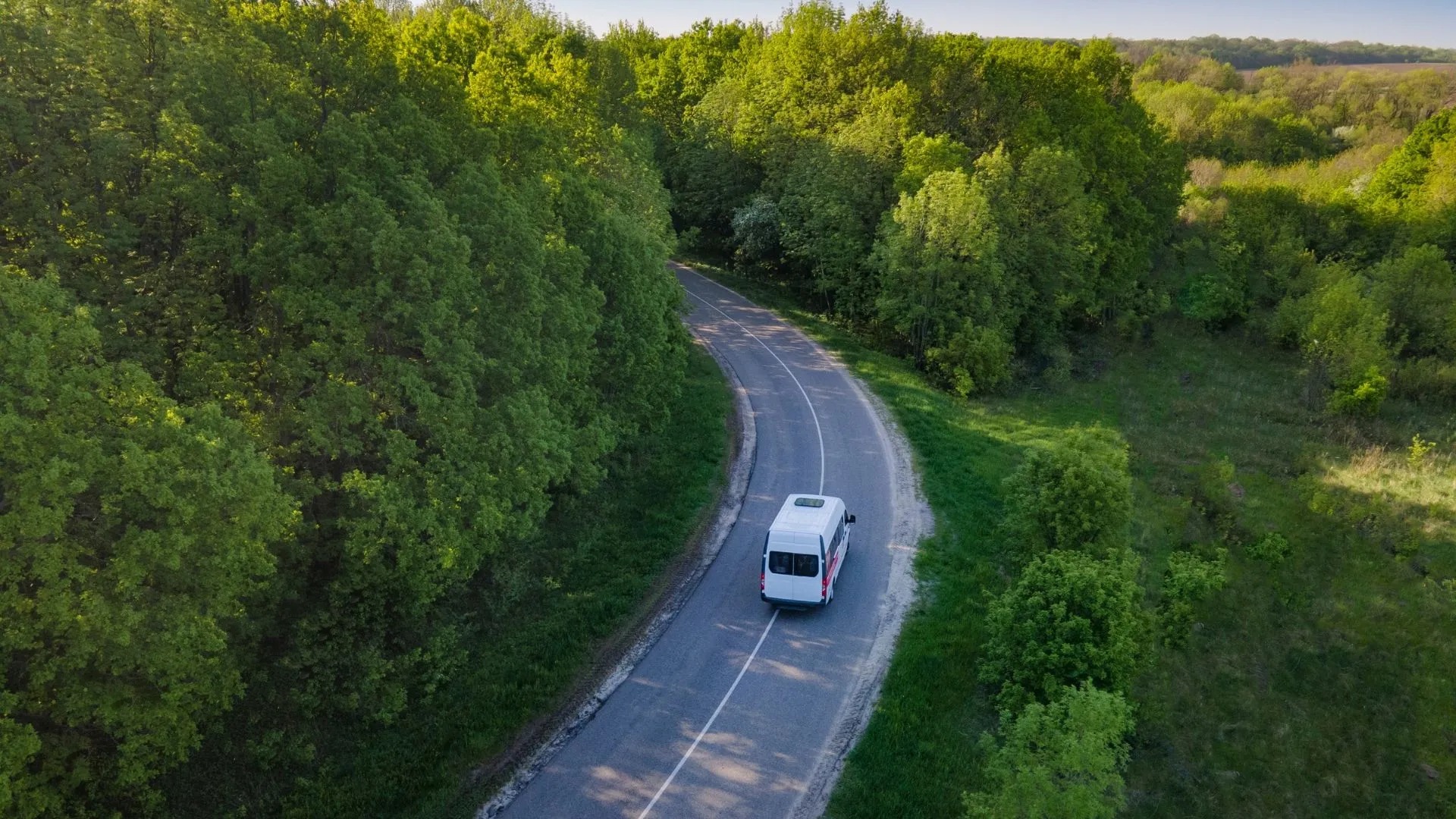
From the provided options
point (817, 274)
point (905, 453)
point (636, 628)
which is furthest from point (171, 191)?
point (817, 274)

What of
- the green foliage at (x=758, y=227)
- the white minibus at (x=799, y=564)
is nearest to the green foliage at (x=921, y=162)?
the green foliage at (x=758, y=227)

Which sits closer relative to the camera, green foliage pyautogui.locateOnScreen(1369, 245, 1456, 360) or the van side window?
the van side window

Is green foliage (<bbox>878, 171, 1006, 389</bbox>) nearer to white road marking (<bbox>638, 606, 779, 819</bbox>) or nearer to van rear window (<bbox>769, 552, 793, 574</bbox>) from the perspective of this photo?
van rear window (<bbox>769, 552, 793, 574</bbox>)

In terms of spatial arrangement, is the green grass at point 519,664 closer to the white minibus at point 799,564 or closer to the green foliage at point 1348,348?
the white minibus at point 799,564

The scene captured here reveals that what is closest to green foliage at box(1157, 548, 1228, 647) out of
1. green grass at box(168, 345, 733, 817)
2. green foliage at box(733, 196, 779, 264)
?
green grass at box(168, 345, 733, 817)

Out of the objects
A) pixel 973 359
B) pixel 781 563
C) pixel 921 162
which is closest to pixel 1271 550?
pixel 973 359

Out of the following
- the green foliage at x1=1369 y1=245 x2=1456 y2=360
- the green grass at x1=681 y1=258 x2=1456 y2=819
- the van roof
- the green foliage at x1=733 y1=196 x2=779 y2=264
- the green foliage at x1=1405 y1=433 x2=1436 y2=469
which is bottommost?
the green grass at x1=681 y1=258 x2=1456 y2=819
